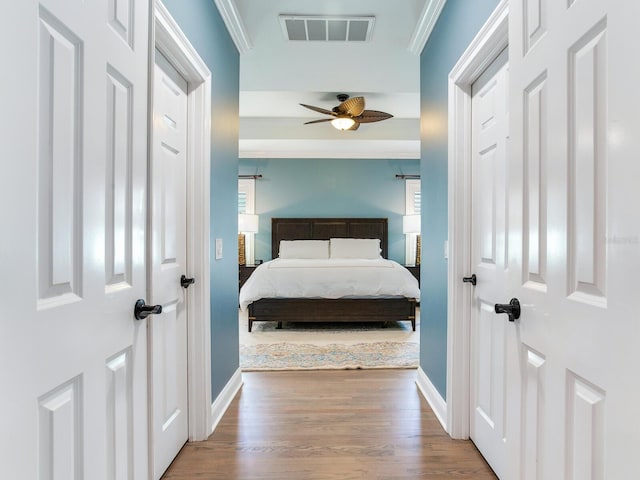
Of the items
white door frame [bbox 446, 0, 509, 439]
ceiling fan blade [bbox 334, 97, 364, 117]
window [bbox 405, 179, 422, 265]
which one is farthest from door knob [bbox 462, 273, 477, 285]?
window [bbox 405, 179, 422, 265]

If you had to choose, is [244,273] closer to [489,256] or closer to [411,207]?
[411,207]

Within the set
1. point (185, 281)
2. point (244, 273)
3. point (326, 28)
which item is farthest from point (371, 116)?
point (244, 273)

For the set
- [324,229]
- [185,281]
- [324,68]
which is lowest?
[185,281]

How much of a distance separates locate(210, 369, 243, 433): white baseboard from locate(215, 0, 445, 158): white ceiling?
2.37 metres

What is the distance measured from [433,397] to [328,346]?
155 centimetres

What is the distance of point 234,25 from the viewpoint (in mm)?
2490

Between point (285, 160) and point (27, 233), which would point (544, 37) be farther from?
point (285, 160)

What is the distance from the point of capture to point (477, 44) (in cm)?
176

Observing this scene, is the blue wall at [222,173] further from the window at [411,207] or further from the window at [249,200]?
the window at [411,207]

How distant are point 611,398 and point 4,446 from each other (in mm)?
1134

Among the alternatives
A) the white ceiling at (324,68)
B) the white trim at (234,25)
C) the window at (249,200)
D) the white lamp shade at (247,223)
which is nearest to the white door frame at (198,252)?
the white trim at (234,25)

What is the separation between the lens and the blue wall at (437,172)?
6.98 feet

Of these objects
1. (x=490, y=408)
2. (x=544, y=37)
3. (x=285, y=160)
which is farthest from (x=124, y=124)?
(x=285, y=160)

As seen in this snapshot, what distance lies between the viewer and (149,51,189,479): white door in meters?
1.66
